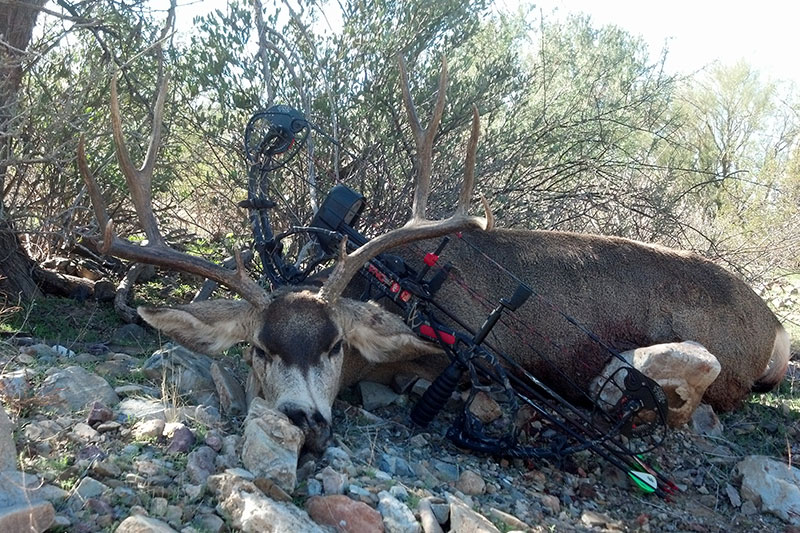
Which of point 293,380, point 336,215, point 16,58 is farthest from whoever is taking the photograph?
point 16,58

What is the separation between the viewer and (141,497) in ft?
10.7

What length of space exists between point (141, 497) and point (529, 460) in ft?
8.58

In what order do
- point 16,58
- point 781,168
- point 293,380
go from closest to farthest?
point 293,380
point 16,58
point 781,168

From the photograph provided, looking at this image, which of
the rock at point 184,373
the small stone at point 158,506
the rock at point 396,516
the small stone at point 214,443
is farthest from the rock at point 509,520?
the rock at point 184,373

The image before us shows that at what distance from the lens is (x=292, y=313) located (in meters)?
4.93

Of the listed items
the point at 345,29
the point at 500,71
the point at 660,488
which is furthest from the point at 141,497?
the point at 500,71

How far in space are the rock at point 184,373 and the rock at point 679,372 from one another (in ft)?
8.81

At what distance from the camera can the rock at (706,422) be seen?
19.6 ft

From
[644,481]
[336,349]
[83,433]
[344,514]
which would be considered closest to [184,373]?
[336,349]

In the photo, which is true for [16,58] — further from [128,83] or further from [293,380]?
[293,380]

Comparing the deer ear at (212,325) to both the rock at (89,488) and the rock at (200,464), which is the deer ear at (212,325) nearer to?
the rock at (200,464)

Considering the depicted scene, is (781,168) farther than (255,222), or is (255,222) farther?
(781,168)

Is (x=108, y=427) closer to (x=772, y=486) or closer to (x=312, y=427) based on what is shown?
(x=312, y=427)

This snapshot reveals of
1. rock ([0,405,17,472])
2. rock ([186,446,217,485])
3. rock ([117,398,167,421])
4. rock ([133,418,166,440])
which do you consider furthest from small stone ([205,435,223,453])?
rock ([0,405,17,472])
